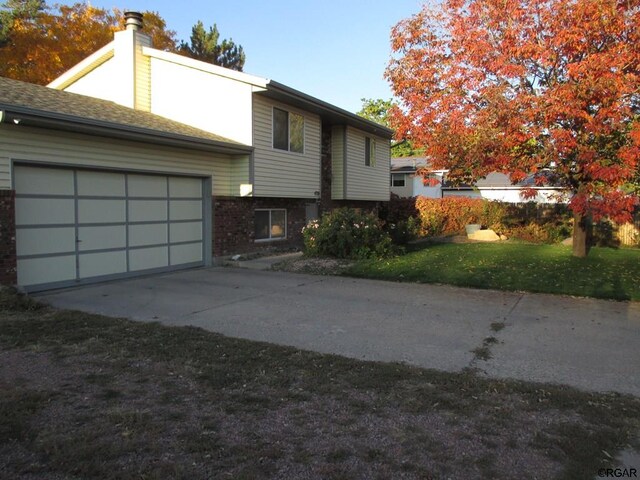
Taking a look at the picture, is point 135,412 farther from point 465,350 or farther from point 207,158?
point 207,158

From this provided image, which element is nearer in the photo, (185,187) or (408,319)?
(408,319)

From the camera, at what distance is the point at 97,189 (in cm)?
1062

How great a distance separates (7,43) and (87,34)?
362 cm

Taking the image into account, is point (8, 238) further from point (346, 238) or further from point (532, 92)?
point (532, 92)

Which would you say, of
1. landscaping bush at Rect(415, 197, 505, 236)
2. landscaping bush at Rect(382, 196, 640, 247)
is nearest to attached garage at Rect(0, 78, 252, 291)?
landscaping bush at Rect(382, 196, 640, 247)

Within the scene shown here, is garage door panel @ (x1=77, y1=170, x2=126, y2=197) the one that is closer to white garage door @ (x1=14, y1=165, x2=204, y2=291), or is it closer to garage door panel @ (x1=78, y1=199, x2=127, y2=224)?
white garage door @ (x1=14, y1=165, x2=204, y2=291)

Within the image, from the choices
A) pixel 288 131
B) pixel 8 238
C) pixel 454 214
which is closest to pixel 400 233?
pixel 288 131

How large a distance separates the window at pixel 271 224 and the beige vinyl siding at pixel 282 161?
0.89m

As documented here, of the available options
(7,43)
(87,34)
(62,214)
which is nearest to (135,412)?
(62,214)

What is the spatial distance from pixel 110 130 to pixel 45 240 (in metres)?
2.39

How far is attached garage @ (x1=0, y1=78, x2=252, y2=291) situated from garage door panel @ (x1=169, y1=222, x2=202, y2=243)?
0.03 meters

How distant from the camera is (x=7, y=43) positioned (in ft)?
70.8

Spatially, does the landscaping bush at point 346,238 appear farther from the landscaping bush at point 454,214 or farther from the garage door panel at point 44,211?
the landscaping bush at point 454,214

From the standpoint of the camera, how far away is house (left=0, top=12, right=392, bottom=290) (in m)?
9.38
